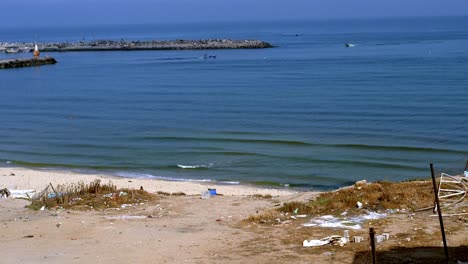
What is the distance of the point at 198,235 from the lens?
1324 centimetres

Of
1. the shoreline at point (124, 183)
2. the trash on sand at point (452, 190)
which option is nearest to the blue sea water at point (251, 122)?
the shoreline at point (124, 183)

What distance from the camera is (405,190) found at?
15.1 metres

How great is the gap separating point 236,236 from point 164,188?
7935 millimetres

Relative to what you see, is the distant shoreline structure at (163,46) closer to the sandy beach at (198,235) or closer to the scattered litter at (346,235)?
the sandy beach at (198,235)

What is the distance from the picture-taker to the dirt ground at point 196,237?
11719mm

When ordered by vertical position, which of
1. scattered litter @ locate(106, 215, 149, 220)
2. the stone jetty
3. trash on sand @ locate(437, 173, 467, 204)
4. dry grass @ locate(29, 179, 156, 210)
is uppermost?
the stone jetty

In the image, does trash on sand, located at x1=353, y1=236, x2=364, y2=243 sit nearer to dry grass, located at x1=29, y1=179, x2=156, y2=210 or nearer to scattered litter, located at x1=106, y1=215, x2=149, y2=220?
scattered litter, located at x1=106, y1=215, x2=149, y2=220

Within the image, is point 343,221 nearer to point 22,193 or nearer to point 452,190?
Result: point 452,190

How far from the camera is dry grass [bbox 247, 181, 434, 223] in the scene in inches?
565

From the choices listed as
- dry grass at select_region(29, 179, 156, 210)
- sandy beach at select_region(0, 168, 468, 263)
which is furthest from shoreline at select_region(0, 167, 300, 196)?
sandy beach at select_region(0, 168, 468, 263)

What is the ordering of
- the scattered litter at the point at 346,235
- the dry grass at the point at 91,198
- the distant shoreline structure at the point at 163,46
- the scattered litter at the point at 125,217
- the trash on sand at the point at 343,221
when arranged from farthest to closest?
1. the distant shoreline structure at the point at 163,46
2. the dry grass at the point at 91,198
3. the scattered litter at the point at 125,217
4. the trash on sand at the point at 343,221
5. the scattered litter at the point at 346,235

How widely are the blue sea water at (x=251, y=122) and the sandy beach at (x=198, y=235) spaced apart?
716 cm

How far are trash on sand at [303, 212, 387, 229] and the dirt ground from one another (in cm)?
23

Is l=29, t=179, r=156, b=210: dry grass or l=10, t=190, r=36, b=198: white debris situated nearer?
l=29, t=179, r=156, b=210: dry grass
